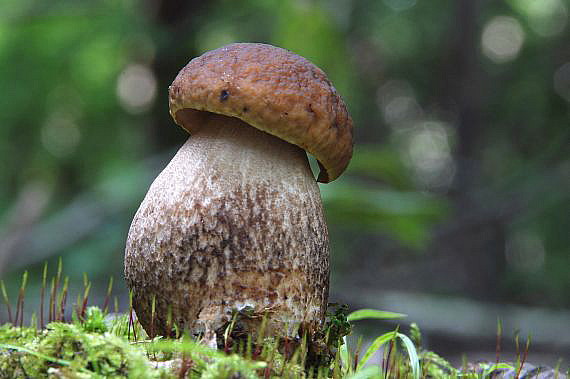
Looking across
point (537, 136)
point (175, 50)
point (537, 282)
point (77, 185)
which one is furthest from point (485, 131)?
point (77, 185)

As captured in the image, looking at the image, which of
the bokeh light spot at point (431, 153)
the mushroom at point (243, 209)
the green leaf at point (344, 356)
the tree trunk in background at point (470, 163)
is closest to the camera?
the mushroom at point (243, 209)

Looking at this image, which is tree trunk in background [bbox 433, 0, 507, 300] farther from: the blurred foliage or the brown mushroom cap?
the brown mushroom cap

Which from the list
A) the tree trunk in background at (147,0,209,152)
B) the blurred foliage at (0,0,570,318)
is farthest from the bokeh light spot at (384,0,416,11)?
the tree trunk in background at (147,0,209,152)

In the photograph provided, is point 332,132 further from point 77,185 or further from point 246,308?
point 77,185

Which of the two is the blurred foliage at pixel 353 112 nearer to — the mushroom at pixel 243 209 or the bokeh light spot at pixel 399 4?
the bokeh light spot at pixel 399 4

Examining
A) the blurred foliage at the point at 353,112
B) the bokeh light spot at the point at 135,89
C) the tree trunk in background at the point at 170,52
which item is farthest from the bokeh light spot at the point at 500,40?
the bokeh light spot at the point at 135,89

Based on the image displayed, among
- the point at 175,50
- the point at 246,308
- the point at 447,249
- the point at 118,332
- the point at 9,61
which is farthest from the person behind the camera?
the point at 447,249

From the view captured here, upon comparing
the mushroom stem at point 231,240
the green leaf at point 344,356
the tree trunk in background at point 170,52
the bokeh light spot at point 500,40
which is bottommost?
the green leaf at point 344,356

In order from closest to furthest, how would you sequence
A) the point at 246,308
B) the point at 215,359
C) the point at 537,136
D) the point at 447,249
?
the point at 215,359 < the point at 246,308 < the point at 537,136 < the point at 447,249
